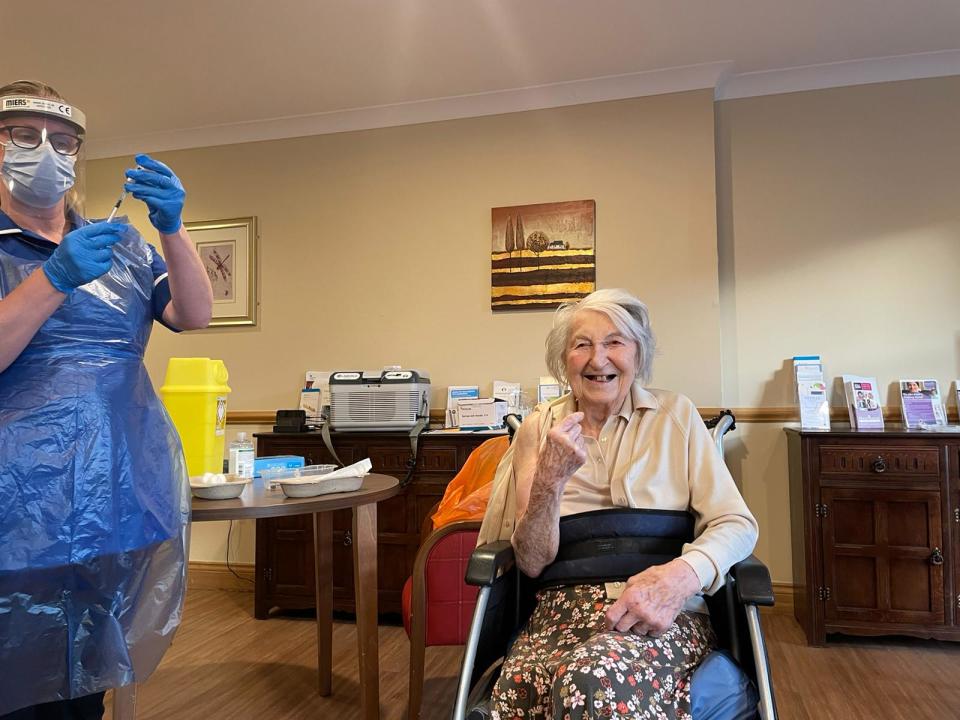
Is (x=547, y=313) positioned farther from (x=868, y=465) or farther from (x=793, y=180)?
(x=868, y=465)

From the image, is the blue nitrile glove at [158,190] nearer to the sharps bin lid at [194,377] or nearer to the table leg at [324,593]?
the sharps bin lid at [194,377]

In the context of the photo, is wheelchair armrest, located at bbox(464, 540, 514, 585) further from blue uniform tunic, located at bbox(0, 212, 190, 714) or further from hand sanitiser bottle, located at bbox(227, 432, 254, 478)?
hand sanitiser bottle, located at bbox(227, 432, 254, 478)

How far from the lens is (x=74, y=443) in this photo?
47.7 inches

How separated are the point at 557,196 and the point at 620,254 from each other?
0.46m

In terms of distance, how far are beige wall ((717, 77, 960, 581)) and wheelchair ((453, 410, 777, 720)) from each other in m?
2.02

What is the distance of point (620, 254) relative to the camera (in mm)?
3414

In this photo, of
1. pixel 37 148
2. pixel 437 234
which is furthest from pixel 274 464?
pixel 437 234

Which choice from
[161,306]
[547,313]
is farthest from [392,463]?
[161,306]

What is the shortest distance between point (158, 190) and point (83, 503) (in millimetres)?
634

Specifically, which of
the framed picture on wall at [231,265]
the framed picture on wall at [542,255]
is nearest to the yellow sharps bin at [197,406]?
the framed picture on wall at [542,255]

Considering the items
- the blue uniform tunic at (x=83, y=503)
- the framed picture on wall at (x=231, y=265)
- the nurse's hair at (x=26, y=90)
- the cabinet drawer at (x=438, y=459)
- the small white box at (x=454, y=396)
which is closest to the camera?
the blue uniform tunic at (x=83, y=503)

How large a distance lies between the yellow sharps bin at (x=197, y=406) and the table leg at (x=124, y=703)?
1.86 ft

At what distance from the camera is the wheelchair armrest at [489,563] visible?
4.55 feet

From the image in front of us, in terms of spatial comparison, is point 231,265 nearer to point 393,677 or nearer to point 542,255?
point 542,255
